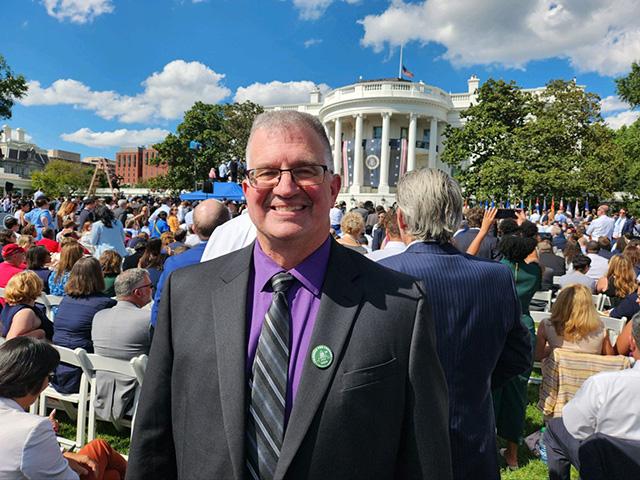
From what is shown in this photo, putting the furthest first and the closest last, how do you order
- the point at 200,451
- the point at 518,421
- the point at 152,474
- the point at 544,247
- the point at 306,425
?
the point at 544,247 < the point at 518,421 < the point at 152,474 < the point at 200,451 < the point at 306,425

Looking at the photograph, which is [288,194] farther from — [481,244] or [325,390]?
[481,244]

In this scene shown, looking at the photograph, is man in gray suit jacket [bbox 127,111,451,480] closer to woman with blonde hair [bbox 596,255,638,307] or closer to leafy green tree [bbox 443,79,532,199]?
woman with blonde hair [bbox 596,255,638,307]

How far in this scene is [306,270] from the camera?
1.58 metres

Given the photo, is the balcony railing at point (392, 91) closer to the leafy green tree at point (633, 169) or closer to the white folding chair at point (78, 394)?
the leafy green tree at point (633, 169)

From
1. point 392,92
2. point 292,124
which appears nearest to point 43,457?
point 292,124

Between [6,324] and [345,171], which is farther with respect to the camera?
[345,171]

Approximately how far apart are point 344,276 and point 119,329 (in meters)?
3.47

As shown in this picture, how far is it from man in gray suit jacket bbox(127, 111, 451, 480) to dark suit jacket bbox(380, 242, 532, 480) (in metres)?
0.69

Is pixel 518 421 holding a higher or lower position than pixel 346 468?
lower

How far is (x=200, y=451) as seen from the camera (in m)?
1.46

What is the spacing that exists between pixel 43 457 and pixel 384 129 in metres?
50.2

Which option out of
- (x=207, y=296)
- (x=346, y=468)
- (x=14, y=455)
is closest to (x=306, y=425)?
(x=346, y=468)

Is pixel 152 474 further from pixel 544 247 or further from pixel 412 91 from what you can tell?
pixel 412 91

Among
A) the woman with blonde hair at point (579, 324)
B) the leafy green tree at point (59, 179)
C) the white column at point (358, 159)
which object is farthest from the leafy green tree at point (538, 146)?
the leafy green tree at point (59, 179)
